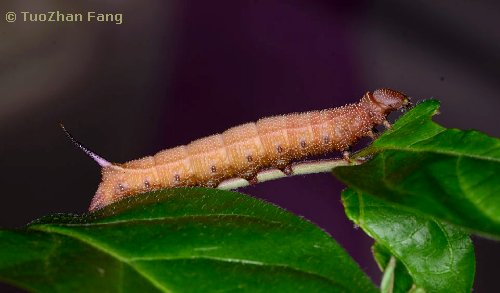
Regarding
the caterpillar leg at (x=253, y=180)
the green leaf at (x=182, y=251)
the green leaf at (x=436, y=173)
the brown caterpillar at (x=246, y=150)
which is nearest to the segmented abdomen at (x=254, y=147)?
the brown caterpillar at (x=246, y=150)

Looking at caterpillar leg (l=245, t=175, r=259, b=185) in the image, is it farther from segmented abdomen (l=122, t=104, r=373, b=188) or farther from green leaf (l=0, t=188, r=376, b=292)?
green leaf (l=0, t=188, r=376, b=292)

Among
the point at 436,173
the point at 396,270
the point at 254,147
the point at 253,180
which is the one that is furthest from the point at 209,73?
the point at 436,173

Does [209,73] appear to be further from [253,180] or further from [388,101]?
[253,180]

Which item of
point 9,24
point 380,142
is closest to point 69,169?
point 9,24

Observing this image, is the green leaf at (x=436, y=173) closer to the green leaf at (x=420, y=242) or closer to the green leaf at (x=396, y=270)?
the green leaf at (x=420, y=242)

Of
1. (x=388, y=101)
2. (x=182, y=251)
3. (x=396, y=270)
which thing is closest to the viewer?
(x=182, y=251)

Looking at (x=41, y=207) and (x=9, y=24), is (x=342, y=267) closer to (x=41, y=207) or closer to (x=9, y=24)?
(x=41, y=207)

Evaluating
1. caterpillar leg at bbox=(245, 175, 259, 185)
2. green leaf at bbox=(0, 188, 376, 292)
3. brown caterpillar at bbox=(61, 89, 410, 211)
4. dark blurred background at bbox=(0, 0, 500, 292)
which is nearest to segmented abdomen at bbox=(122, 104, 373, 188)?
brown caterpillar at bbox=(61, 89, 410, 211)
